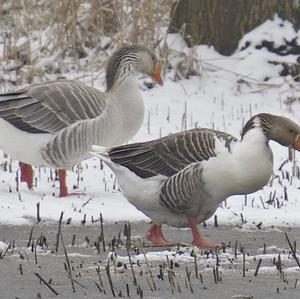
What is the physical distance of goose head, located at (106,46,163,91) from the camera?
11.0 meters

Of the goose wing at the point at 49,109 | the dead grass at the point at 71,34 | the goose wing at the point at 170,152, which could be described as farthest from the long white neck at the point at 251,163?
the dead grass at the point at 71,34

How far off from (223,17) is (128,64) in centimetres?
533

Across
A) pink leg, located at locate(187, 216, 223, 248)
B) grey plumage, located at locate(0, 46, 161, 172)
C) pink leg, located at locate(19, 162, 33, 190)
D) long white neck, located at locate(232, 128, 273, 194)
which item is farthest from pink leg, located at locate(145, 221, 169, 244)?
pink leg, located at locate(19, 162, 33, 190)

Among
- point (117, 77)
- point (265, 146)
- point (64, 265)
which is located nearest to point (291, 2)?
point (117, 77)

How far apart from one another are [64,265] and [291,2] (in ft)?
32.6

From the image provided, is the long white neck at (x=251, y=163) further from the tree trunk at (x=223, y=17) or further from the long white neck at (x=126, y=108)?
the tree trunk at (x=223, y=17)

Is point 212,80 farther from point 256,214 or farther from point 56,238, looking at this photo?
point 56,238

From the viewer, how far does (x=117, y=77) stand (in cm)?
1102

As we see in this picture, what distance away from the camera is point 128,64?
11.1m

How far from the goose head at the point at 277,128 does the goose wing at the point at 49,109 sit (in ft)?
9.19

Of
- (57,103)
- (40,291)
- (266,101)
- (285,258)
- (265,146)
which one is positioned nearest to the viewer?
(40,291)

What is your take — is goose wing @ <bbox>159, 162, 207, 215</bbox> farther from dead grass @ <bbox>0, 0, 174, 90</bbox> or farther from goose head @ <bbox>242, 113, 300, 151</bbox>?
dead grass @ <bbox>0, 0, 174, 90</bbox>

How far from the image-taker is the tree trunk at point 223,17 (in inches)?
625

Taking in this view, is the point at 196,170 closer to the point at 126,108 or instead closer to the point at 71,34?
the point at 126,108
